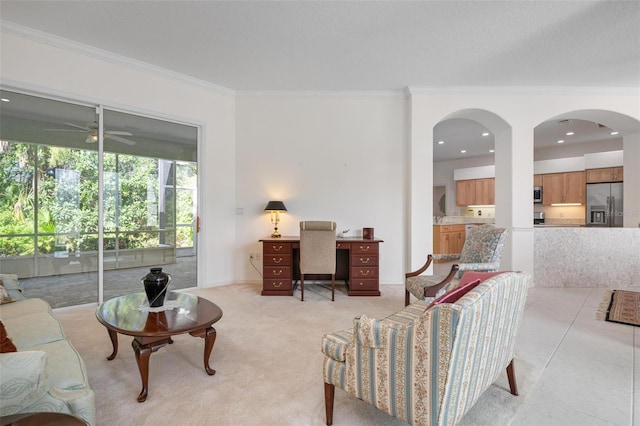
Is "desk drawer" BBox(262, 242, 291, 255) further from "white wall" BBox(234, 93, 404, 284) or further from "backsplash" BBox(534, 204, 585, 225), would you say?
"backsplash" BBox(534, 204, 585, 225)

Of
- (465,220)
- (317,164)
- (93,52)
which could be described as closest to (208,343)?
(317,164)

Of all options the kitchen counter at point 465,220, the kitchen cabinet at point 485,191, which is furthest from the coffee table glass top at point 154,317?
the kitchen cabinet at point 485,191

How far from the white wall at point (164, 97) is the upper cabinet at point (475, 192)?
6.48 m

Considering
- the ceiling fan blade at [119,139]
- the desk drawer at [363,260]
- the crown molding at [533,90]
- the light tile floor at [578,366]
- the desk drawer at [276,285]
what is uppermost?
the crown molding at [533,90]

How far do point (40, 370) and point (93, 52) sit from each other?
12.6ft

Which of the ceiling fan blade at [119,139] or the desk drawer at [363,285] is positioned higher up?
the ceiling fan blade at [119,139]

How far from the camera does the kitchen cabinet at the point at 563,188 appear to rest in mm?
6659

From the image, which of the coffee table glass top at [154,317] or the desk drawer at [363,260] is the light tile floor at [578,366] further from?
the coffee table glass top at [154,317]

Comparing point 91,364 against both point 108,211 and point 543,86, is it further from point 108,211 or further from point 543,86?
point 543,86

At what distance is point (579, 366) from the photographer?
7.20ft

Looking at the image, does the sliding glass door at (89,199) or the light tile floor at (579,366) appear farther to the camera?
the sliding glass door at (89,199)

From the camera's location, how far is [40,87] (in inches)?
125

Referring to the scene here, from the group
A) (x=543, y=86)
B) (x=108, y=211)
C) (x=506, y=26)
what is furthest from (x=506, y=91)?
(x=108, y=211)

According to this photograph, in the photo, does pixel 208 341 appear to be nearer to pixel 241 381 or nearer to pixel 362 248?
pixel 241 381
